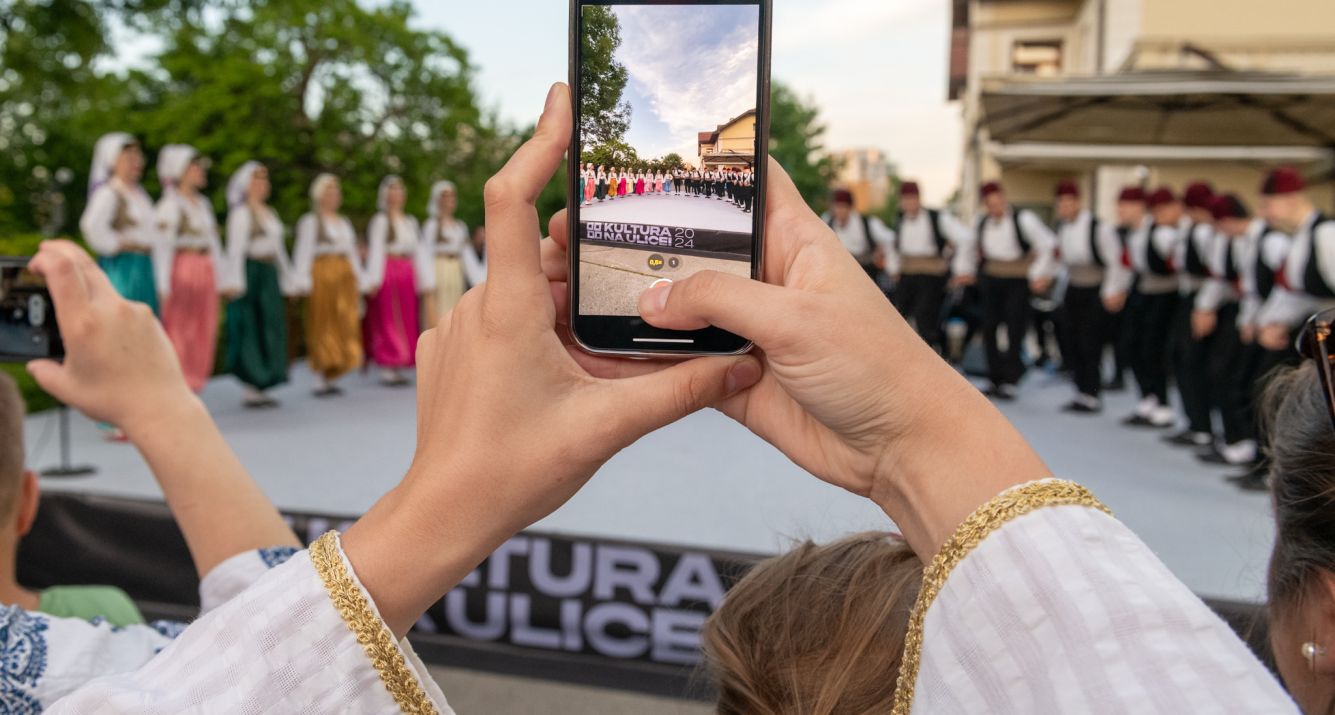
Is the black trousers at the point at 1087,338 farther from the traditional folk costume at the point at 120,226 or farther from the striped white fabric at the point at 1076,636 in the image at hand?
the striped white fabric at the point at 1076,636

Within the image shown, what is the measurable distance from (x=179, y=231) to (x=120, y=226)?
479 mm

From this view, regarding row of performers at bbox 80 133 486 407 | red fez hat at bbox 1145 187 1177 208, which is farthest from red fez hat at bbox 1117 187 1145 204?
row of performers at bbox 80 133 486 407

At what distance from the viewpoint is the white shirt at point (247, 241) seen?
695cm

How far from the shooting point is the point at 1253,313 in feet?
17.2

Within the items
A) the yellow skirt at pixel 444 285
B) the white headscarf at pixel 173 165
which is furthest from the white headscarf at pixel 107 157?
→ the yellow skirt at pixel 444 285

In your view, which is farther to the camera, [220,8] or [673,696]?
[220,8]

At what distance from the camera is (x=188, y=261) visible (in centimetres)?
659

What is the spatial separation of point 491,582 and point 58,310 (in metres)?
1.97

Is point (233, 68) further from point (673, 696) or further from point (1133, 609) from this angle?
point (1133, 609)

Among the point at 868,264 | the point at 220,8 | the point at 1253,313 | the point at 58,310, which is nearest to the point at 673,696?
the point at 58,310

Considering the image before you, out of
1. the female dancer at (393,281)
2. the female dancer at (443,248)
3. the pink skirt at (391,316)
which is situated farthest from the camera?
the female dancer at (443,248)

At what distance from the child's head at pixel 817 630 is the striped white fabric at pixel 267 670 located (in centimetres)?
35

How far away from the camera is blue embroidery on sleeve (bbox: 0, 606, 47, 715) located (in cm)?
92

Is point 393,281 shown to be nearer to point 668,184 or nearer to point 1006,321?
point 1006,321
